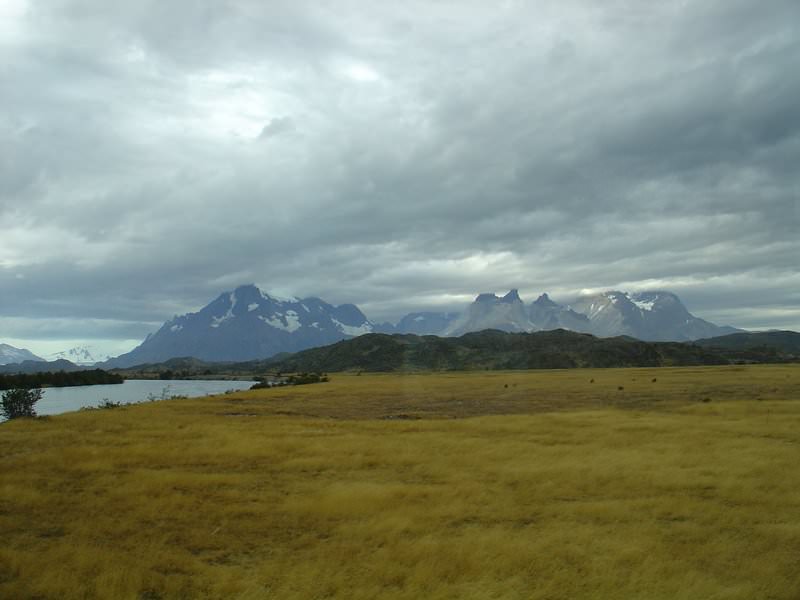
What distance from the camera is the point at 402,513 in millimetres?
15492

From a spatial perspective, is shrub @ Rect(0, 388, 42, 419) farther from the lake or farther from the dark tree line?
the dark tree line

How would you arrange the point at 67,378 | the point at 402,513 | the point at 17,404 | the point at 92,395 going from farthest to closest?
the point at 67,378, the point at 92,395, the point at 17,404, the point at 402,513

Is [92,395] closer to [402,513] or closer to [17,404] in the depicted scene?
[17,404]

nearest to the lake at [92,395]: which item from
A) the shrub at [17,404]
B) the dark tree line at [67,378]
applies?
the shrub at [17,404]

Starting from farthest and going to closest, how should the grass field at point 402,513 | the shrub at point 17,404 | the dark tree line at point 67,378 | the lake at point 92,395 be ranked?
the dark tree line at point 67,378
the lake at point 92,395
the shrub at point 17,404
the grass field at point 402,513

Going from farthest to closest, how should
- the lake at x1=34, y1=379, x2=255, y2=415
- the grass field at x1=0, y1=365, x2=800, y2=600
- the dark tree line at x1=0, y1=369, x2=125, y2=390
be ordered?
the dark tree line at x1=0, y1=369, x2=125, y2=390 → the lake at x1=34, y1=379, x2=255, y2=415 → the grass field at x1=0, y1=365, x2=800, y2=600

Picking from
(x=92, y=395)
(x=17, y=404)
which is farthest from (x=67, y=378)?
(x=17, y=404)

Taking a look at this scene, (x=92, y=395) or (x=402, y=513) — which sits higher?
(x=402, y=513)

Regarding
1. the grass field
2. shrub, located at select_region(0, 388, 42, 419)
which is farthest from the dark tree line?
the grass field

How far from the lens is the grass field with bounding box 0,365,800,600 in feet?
35.9

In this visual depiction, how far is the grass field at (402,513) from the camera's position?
10.9 meters

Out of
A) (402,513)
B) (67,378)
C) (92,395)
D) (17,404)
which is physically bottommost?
(92,395)

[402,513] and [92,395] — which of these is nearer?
[402,513]

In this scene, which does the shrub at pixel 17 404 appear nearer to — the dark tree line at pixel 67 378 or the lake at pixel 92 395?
the lake at pixel 92 395
